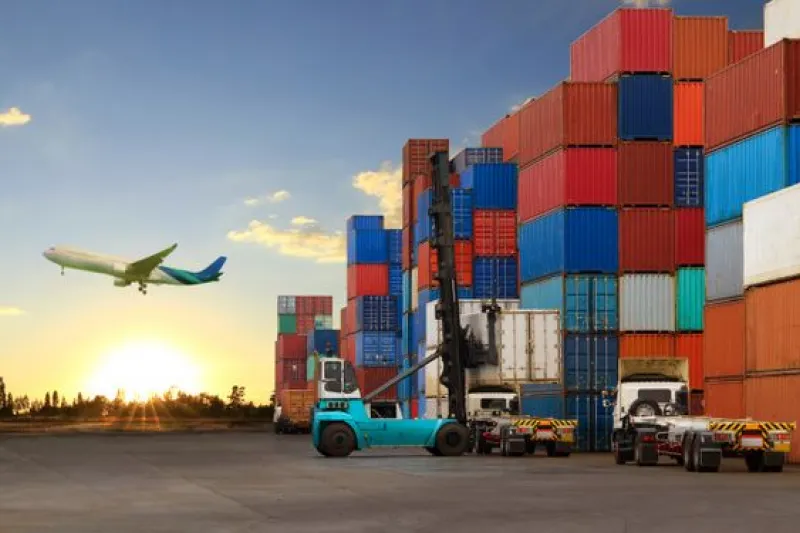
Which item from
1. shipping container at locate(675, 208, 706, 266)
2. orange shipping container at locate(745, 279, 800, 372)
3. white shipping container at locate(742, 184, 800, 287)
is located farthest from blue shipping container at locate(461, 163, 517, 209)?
orange shipping container at locate(745, 279, 800, 372)

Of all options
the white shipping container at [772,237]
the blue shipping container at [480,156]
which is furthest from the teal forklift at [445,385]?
the blue shipping container at [480,156]

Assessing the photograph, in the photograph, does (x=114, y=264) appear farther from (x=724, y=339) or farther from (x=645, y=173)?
(x=724, y=339)

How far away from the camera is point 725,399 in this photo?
140 ft

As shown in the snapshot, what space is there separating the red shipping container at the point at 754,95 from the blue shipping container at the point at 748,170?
36 cm

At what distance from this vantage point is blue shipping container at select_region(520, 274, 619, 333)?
52.3m

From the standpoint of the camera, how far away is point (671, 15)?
55.7 metres

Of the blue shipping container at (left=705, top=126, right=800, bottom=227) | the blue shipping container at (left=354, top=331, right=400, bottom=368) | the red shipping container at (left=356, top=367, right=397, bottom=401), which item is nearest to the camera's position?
the blue shipping container at (left=705, top=126, right=800, bottom=227)

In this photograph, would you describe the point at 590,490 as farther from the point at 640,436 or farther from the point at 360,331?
the point at 360,331

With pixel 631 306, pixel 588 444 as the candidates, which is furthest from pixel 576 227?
pixel 588 444

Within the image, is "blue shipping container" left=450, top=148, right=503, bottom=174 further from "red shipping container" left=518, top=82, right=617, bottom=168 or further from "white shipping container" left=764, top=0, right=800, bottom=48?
"white shipping container" left=764, top=0, right=800, bottom=48

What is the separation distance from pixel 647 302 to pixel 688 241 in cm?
286

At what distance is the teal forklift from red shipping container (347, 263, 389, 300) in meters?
54.7

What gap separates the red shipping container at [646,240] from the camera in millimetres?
53000

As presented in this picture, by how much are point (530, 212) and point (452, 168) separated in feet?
67.9
